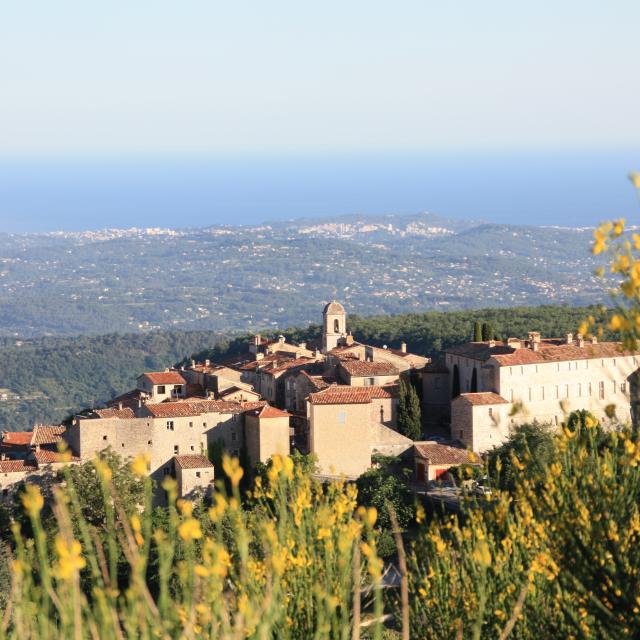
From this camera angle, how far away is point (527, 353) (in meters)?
36.7

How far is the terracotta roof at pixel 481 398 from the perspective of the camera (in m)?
34.7

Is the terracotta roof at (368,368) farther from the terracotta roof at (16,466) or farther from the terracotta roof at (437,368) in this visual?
the terracotta roof at (16,466)

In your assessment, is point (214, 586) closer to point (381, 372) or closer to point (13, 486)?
point (13, 486)

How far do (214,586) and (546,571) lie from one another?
381 centimetres

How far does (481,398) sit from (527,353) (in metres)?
2.52

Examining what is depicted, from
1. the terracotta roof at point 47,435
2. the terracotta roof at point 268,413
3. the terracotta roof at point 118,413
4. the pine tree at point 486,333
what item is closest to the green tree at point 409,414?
the terracotta roof at point 268,413

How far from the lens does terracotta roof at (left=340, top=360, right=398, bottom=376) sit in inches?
1486

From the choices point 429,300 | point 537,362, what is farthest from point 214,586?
point 429,300

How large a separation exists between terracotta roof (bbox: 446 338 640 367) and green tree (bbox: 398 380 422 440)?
219 centimetres

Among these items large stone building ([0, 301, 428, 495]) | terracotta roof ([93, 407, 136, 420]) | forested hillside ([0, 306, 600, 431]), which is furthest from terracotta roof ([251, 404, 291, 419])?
forested hillside ([0, 306, 600, 431])

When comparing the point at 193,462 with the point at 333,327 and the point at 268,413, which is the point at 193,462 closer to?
the point at 268,413

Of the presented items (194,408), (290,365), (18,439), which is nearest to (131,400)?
(18,439)

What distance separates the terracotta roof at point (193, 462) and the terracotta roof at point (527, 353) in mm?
8050

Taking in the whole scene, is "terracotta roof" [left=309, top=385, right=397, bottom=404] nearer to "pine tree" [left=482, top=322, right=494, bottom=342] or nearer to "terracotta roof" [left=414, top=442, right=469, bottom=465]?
"terracotta roof" [left=414, top=442, right=469, bottom=465]
